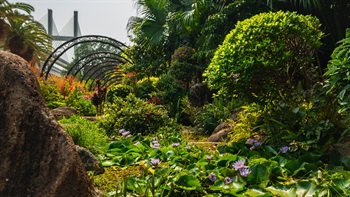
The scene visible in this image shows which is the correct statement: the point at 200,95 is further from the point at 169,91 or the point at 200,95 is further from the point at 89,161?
the point at 89,161

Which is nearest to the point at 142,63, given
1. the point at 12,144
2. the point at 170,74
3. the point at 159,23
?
the point at 159,23

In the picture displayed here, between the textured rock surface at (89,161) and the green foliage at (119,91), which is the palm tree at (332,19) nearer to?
the textured rock surface at (89,161)

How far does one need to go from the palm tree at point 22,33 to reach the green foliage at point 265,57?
58.8 ft

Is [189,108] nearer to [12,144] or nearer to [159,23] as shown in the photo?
[159,23]

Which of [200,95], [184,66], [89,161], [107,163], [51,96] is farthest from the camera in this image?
[51,96]

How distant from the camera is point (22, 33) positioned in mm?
21578

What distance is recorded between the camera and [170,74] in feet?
42.1

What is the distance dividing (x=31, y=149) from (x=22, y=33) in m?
20.7

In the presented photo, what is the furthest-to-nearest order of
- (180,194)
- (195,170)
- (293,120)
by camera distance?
(293,120)
(195,170)
(180,194)

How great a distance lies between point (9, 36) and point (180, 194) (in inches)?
806

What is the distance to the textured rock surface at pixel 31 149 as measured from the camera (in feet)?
8.05

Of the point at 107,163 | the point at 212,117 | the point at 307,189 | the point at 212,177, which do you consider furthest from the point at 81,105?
the point at 307,189

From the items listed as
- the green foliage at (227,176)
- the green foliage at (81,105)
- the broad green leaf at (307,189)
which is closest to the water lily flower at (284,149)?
the green foliage at (227,176)

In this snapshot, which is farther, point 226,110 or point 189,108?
point 189,108
